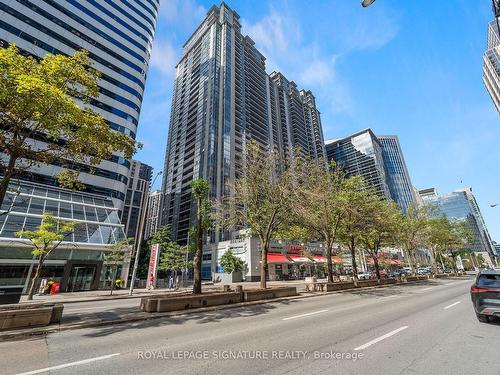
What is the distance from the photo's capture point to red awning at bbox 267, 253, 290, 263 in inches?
1901

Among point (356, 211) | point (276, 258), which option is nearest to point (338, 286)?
point (356, 211)

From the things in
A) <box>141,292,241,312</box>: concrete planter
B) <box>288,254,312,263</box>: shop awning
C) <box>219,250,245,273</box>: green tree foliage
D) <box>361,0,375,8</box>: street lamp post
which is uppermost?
<box>361,0,375,8</box>: street lamp post

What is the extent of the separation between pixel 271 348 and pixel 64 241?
93.5 feet

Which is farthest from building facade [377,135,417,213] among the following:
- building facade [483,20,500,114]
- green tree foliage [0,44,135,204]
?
green tree foliage [0,44,135,204]

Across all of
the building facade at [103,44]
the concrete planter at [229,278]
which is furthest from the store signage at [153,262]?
the concrete planter at [229,278]

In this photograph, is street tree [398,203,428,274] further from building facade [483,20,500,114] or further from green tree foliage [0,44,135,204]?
building facade [483,20,500,114]

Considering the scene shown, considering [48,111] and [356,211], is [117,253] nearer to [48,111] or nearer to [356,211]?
[48,111]

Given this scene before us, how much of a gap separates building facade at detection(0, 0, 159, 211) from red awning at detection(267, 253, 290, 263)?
2946 cm

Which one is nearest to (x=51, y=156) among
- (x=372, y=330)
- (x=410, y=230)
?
(x=372, y=330)

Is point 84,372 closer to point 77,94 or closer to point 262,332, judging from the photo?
point 262,332

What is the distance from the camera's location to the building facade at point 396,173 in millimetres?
148000

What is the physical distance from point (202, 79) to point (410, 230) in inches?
3280

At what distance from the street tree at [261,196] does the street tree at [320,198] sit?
3.36 ft

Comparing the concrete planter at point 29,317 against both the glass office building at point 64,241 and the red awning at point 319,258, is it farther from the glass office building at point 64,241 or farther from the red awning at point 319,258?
the red awning at point 319,258
